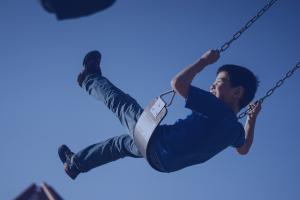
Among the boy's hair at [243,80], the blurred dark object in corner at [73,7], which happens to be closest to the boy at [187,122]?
the boy's hair at [243,80]

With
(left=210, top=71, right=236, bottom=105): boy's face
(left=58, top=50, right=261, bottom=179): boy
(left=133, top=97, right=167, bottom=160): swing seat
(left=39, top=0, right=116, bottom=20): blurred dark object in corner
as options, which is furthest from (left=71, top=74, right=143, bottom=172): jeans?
(left=39, top=0, right=116, bottom=20): blurred dark object in corner

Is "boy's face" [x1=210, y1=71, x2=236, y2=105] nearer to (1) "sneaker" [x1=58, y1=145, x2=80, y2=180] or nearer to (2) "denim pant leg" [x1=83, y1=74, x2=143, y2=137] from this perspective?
(2) "denim pant leg" [x1=83, y1=74, x2=143, y2=137]

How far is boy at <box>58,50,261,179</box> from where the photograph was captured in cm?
376

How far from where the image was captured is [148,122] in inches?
145

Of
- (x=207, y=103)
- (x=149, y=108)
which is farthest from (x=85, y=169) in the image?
(x=207, y=103)

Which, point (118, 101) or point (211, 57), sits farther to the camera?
point (118, 101)

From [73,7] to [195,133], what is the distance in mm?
1684

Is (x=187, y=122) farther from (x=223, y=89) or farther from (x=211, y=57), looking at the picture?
(x=211, y=57)

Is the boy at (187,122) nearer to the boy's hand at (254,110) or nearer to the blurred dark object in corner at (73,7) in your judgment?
the boy's hand at (254,110)

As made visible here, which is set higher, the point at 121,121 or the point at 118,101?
the point at 118,101

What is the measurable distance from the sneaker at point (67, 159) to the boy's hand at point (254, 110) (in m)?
1.74

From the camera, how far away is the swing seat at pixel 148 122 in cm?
358

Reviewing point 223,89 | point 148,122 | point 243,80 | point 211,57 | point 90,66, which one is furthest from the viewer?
point 90,66

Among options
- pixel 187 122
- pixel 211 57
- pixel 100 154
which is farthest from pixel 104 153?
pixel 211 57
